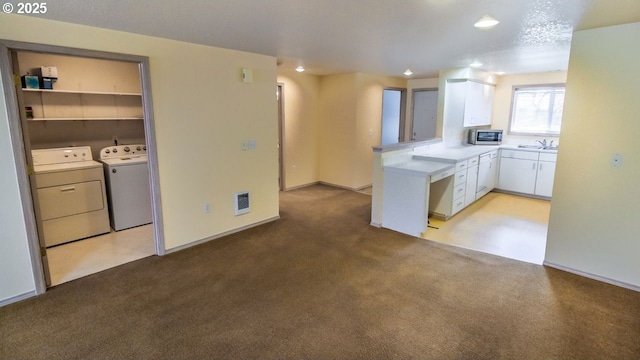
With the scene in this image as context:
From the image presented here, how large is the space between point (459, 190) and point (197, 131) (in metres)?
3.76

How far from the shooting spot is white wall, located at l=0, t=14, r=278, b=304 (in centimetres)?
273

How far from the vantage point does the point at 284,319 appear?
249 cm

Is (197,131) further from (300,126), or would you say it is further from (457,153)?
(457,153)

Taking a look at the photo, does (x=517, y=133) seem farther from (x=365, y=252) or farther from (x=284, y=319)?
(x=284, y=319)

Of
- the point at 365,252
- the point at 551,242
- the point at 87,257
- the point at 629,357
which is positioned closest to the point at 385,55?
the point at 365,252

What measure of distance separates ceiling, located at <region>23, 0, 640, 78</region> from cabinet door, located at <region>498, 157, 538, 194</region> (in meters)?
2.35

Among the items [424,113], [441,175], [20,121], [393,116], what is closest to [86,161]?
[20,121]

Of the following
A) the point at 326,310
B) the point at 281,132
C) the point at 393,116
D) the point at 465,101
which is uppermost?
the point at 465,101

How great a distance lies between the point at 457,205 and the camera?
4910 millimetres

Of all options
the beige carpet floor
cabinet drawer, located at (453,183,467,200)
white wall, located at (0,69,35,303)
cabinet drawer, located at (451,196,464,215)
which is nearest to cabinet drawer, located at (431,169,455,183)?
cabinet drawer, located at (453,183,467,200)

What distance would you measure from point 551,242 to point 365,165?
3.89 m

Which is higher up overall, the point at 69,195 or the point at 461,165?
the point at 461,165

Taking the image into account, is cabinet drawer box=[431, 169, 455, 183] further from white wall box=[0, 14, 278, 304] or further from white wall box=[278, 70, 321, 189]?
white wall box=[278, 70, 321, 189]

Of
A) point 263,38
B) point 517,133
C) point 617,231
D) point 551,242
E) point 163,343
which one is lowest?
point 163,343
